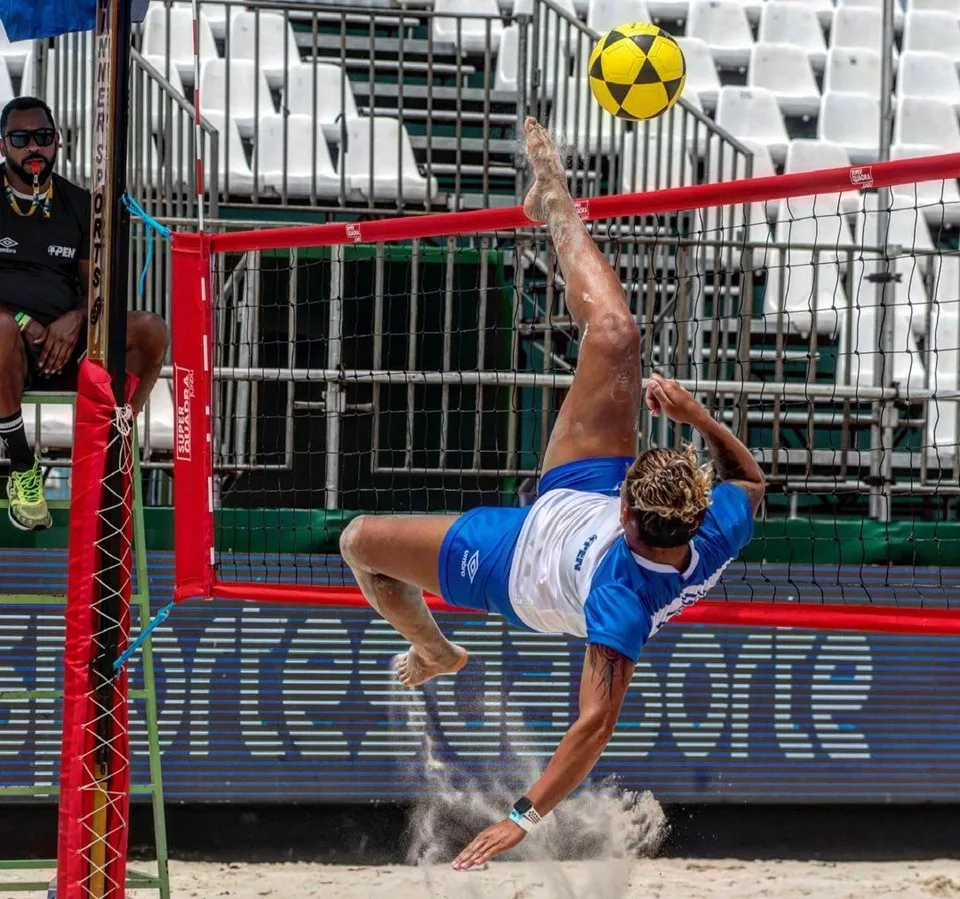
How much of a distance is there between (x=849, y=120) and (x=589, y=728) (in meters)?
8.06

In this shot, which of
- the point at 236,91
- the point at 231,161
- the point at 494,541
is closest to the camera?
the point at 494,541

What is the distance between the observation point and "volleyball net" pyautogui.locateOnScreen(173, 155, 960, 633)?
5094 millimetres

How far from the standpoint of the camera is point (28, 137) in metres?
4.80

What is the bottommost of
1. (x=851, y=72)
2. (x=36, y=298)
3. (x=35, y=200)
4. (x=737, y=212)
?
(x=36, y=298)

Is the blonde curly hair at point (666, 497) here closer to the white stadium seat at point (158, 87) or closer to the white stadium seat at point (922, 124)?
the white stadium seat at point (158, 87)

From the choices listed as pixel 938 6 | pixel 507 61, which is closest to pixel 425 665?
pixel 507 61

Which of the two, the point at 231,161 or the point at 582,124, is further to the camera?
the point at 582,124

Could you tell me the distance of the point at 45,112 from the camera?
481cm

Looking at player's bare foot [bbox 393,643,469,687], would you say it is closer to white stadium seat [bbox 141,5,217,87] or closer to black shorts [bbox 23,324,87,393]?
black shorts [bbox 23,324,87,393]

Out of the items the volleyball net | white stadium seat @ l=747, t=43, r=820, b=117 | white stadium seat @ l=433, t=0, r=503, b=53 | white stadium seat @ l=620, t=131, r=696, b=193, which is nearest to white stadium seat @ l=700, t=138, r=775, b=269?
the volleyball net

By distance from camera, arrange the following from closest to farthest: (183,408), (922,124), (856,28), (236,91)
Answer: (183,408) < (236,91) < (922,124) < (856,28)

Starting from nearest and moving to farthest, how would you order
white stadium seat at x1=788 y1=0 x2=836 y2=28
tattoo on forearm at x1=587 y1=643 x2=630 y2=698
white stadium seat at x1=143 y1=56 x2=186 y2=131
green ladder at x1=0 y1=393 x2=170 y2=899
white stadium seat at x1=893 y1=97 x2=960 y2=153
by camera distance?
tattoo on forearm at x1=587 y1=643 x2=630 y2=698 < green ladder at x1=0 y1=393 x2=170 y2=899 < white stadium seat at x1=143 y1=56 x2=186 y2=131 < white stadium seat at x1=893 y1=97 x2=960 y2=153 < white stadium seat at x1=788 y1=0 x2=836 y2=28

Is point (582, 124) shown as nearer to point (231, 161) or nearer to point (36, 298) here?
point (231, 161)

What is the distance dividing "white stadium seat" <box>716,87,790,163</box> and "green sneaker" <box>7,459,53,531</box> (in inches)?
262
